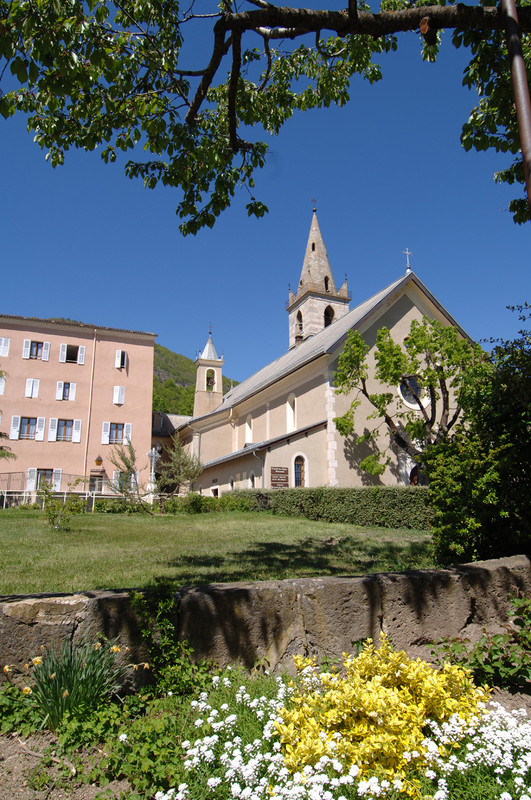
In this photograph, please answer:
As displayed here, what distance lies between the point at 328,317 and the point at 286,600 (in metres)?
37.7

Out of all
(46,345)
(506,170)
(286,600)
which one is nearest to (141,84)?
(506,170)

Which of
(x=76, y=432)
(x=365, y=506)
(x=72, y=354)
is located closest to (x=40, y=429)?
(x=76, y=432)

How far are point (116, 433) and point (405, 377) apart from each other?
62.2 feet

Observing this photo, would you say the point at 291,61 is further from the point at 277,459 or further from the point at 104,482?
the point at 104,482

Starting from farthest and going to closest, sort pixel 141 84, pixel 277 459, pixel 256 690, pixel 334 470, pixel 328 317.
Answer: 1. pixel 328 317
2. pixel 277 459
3. pixel 334 470
4. pixel 141 84
5. pixel 256 690

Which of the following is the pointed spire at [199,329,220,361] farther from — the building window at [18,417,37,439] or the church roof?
the building window at [18,417,37,439]

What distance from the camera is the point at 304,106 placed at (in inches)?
298

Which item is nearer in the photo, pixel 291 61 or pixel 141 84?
pixel 141 84

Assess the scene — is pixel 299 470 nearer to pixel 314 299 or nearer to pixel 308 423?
pixel 308 423

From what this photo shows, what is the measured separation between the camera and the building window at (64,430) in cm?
2983

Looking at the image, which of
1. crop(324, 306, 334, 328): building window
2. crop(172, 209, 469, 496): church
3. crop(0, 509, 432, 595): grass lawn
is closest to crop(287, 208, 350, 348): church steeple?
crop(324, 306, 334, 328): building window

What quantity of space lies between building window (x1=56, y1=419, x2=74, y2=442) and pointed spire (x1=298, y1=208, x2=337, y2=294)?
2089 centimetres

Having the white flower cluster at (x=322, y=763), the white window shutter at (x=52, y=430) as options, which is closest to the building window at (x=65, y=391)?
the white window shutter at (x=52, y=430)

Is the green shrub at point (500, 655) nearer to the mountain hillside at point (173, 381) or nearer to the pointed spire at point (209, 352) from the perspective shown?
the pointed spire at point (209, 352)
